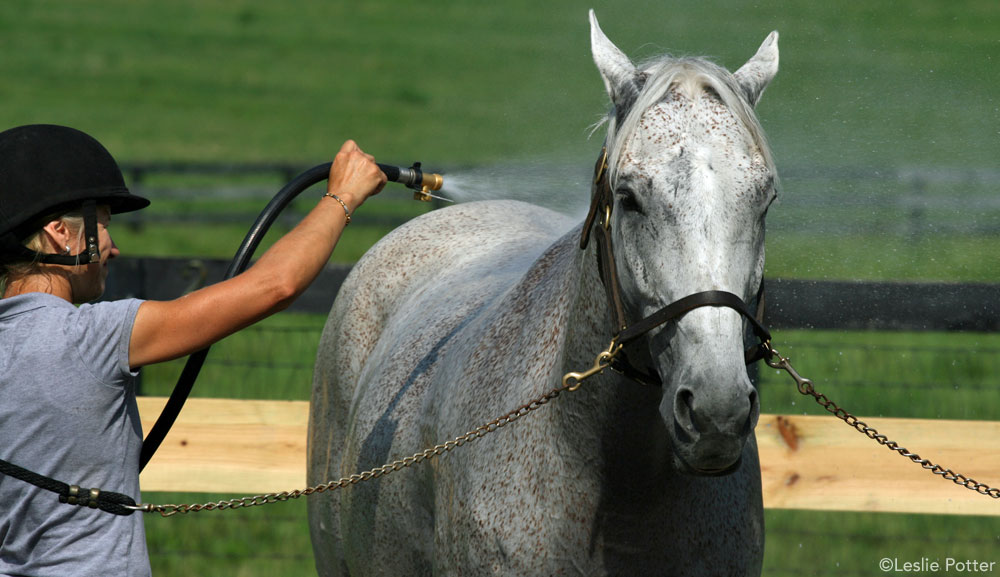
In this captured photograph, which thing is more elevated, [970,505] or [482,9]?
[970,505]

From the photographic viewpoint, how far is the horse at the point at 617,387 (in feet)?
7.18

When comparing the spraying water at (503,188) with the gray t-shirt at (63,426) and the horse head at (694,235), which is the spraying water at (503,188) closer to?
the horse head at (694,235)

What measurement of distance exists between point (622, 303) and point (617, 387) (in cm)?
22

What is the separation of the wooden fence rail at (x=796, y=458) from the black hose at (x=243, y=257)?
7.27 ft

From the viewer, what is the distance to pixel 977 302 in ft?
17.6

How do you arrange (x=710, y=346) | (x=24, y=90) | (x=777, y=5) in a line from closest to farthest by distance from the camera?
(x=710, y=346) → (x=777, y=5) → (x=24, y=90)

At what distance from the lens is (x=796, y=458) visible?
16.2 feet

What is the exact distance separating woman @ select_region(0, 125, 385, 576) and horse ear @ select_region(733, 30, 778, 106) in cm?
96

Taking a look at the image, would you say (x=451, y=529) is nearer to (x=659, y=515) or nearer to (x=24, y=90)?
(x=659, y=515)

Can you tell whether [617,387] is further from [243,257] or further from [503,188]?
[503,188]

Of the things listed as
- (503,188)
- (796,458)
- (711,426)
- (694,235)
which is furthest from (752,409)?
(796,458)

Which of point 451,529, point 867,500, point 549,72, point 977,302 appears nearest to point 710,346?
point 451,529

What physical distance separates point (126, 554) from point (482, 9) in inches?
1153

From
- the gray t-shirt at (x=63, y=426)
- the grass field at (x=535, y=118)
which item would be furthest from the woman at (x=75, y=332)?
the grass field at (x=535, y=118)
